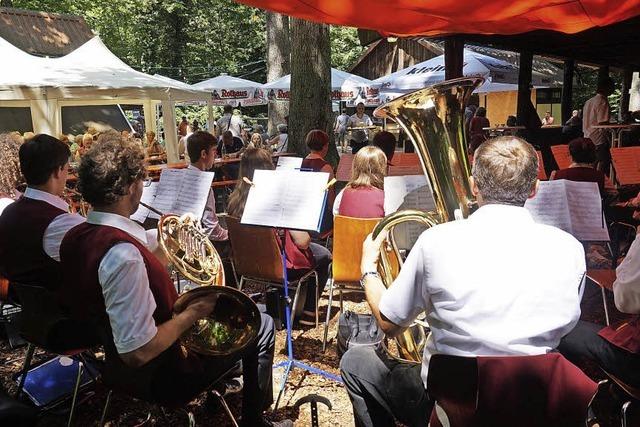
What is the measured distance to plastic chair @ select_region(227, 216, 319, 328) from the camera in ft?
11.7

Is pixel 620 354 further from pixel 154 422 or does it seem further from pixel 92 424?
pixel 92 424

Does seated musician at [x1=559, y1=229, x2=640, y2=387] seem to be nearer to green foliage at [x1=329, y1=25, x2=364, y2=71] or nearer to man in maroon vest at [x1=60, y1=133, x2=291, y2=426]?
man in maroon vest at [x1=60, y1=133, x2=291, y2=426]

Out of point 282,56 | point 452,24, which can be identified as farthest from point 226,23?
point 452,24

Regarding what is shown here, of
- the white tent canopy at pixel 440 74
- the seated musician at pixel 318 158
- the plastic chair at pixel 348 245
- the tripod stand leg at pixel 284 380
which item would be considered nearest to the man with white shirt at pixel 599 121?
the white tent canopy at pixel 440 74

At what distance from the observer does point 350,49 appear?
1447 inches

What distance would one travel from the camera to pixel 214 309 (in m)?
2.16

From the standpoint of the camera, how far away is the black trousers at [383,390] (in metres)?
2.01

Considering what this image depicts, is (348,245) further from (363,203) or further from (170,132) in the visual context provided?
(170,132)

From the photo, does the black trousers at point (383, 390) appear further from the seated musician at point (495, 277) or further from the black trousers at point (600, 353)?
the black trousers at point (600, 353)

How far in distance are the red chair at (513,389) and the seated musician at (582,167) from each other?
322 centimetres

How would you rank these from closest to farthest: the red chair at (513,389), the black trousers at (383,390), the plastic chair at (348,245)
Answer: the red chair at (513,389)
the black trousers at (383,390)
the plastic chair at (348,245)

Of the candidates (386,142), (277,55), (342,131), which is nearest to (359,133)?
(277,55)

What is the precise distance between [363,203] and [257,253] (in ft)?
2.70

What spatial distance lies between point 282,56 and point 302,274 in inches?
483
